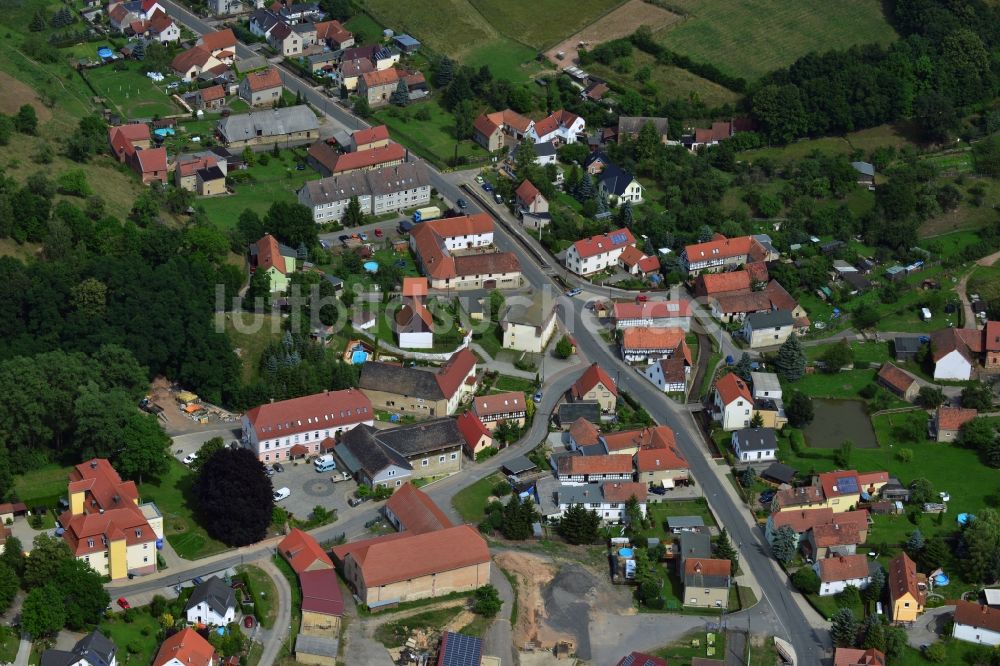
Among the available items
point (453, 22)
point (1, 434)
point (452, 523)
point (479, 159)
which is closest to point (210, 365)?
point (1, 434)

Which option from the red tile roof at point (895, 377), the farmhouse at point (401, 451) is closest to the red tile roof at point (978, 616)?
the red tile roof at point (895, 377)

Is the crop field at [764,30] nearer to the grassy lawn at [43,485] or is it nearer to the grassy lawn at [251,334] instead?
the grassy lawn at [251,334]

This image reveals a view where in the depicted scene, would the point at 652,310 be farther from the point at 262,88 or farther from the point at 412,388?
the point at 262,88

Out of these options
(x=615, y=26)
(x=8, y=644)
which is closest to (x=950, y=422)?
(x=8, y=644)

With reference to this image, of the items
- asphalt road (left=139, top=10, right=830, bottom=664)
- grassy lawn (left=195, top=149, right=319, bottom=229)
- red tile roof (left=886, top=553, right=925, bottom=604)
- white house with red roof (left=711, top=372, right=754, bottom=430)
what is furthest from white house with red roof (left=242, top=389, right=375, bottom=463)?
red tile roof (left=886, top=553, right=925, bottom=604)

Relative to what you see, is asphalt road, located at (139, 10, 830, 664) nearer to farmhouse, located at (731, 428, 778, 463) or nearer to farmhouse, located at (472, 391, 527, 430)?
farmhouse, located at (472, 391, 527, 430)

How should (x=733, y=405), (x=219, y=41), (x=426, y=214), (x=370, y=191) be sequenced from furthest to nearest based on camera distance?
(x=219, y=41) < (x=426, y=214) < (x=370, y=191) < (x=733, y=405)

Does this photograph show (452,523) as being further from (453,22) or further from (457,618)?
(453,22)
